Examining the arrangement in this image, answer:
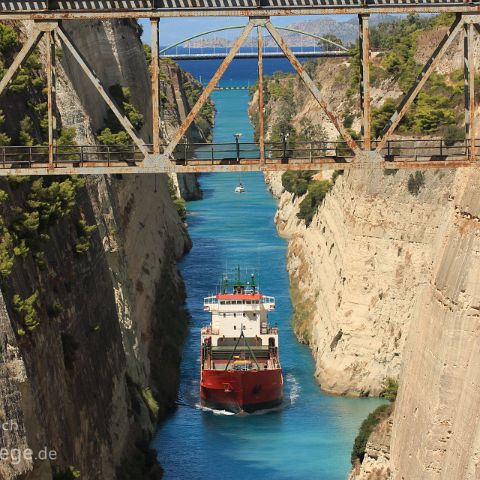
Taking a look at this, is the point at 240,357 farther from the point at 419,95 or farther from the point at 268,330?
the point at 419,95

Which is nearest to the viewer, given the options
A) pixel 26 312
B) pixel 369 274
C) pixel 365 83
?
pixel 365 83

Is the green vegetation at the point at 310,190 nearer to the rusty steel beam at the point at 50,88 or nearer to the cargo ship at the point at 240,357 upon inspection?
the cargo ship at the point at 240,357

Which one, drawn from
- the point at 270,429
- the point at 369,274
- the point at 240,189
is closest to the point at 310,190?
the point at 369,274

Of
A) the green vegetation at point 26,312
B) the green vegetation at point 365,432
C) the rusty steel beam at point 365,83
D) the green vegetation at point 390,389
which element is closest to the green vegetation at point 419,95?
the green vegetation at point 390,389

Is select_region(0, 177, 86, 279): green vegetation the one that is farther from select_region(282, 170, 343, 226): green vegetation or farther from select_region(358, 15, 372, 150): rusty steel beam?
select_region(282, 170, 343, 226): green vegetation

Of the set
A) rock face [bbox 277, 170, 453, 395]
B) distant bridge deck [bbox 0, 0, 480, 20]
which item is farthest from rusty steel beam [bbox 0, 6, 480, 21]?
rock face [bbox 277, 170, 453, 395]

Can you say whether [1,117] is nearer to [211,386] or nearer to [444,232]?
[444,232]

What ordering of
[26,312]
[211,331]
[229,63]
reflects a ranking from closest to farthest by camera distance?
[229,63] < [26,312] < [211,331]
